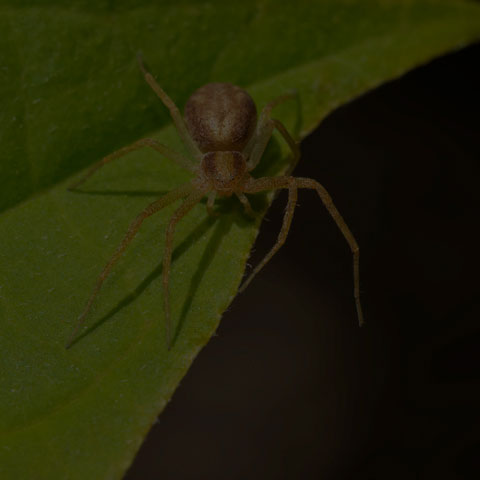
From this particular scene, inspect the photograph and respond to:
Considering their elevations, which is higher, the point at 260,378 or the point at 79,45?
the point at 79,45

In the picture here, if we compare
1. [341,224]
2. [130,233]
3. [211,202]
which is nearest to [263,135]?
[211,202]

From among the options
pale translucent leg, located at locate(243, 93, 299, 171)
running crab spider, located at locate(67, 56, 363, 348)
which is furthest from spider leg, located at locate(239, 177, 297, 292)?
pale translucent leg, located at locate(243, 93, 299, 171)

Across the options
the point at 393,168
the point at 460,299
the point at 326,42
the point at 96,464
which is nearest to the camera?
the point at 96,464

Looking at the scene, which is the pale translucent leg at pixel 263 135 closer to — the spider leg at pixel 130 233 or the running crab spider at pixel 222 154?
the running crab spider at pixel 222 154

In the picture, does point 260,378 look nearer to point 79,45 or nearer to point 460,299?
point 460,299

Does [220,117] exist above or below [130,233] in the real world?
above

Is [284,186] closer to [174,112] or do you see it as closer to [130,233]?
[174,112]

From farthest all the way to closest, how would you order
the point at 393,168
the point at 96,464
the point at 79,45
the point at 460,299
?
the point at 393,168 → the point at 460,299 → the point at 79,45 → the point at 96,464

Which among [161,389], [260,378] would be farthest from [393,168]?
[161,389]
